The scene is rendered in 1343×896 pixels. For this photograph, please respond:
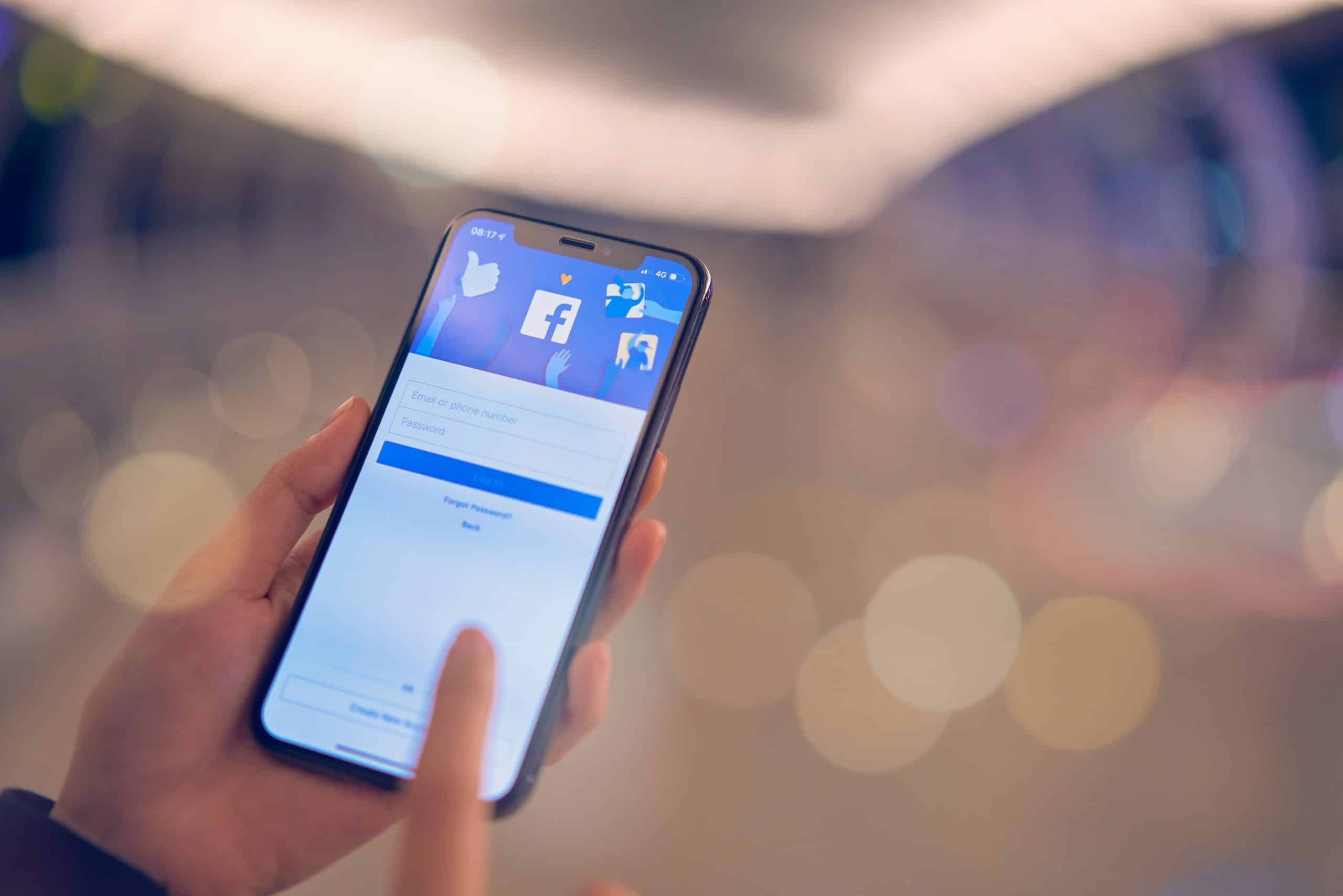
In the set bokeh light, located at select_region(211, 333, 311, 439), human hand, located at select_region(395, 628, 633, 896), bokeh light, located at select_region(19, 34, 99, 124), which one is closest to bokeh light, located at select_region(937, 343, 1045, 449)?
bokeh light, located at select_region(211, 333, 311, 439)

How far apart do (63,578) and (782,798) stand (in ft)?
4.13

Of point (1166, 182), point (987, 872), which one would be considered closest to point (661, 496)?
point (987, 872)

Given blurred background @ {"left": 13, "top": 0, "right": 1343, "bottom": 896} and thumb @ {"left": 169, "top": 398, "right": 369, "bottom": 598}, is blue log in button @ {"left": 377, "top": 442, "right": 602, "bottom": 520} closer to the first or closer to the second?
thumb @ {"left": 169, "top": 398, "right": 369, "bottom": 598}

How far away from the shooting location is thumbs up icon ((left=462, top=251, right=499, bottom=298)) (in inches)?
29.8

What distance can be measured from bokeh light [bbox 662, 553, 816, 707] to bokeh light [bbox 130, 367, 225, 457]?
1171 millimetres

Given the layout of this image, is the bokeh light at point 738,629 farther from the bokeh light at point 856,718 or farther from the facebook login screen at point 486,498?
the facebook login screen at point 486,498

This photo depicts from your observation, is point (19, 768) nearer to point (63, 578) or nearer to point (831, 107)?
point (63, 578)

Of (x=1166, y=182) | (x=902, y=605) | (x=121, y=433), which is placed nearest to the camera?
(x=902, y=605)

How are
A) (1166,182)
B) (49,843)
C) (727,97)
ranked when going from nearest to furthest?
(49,843)
(1166,182)
(727,97)

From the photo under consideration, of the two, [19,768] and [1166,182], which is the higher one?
[1166,182]

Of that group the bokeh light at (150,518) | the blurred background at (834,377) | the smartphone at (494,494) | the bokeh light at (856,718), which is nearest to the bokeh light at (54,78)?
the blurred background at (834,377)

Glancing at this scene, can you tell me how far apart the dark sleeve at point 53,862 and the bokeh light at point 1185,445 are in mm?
2067

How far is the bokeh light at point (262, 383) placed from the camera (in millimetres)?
2119

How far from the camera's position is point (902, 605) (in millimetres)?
1584
